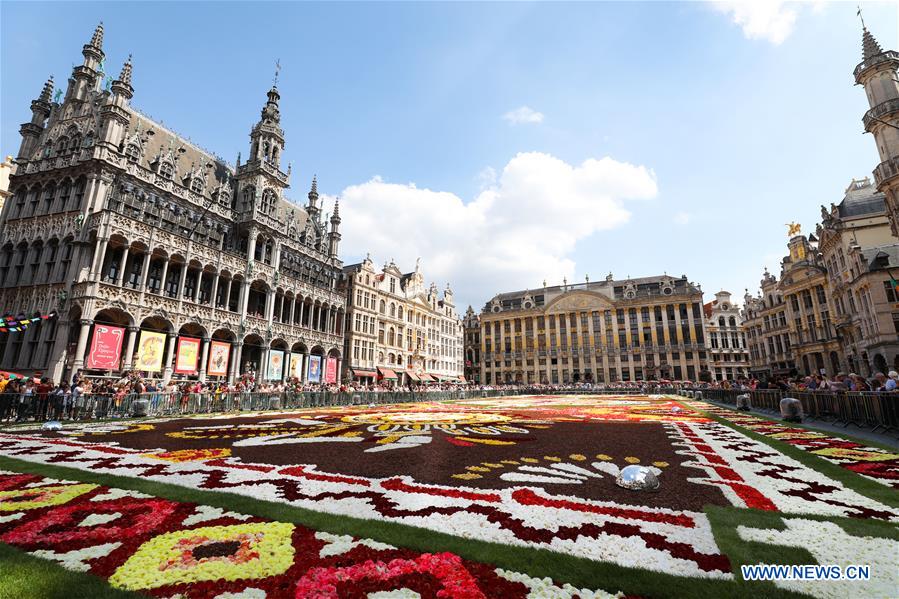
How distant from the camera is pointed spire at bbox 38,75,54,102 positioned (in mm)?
29234

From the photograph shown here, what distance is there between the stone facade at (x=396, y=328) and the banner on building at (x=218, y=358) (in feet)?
50.2

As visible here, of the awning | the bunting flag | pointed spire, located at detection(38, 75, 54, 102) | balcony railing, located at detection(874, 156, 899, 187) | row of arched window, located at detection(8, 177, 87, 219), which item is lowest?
the awning

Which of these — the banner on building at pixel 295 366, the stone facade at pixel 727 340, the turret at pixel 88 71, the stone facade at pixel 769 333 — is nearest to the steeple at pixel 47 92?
the turret at pixel 88 71

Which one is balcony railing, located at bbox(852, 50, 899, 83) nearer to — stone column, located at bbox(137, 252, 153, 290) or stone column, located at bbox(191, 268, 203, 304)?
stone column, located at bbox(191, 268, 203, 304)

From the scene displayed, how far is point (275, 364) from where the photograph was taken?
1321 inches

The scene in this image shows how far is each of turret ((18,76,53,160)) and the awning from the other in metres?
34.7

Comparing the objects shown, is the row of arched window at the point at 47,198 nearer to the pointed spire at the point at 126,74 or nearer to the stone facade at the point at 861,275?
A: the pointed spire at the point at 126,74

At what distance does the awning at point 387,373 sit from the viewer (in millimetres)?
47156

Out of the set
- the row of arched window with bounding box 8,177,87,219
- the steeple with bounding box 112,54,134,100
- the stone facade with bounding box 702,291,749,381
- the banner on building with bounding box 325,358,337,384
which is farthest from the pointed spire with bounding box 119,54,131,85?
the stone facade with bounding box 702,291,749,381

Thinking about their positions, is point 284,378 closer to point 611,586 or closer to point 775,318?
point 611,586

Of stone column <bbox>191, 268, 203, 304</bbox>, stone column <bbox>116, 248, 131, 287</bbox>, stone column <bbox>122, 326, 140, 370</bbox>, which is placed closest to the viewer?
stone column <bbox>122, 326, 140, 370</bbox>

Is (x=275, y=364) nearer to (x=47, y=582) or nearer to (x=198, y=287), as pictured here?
(x=198, y=287)

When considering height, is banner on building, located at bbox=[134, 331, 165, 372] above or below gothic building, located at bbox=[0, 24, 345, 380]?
below

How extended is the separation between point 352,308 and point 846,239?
48921 mm
